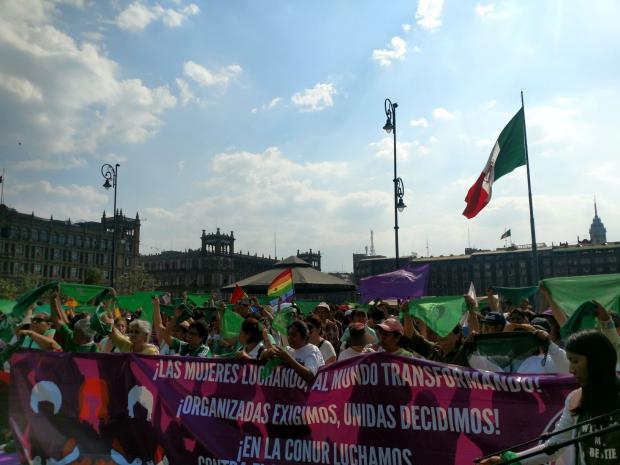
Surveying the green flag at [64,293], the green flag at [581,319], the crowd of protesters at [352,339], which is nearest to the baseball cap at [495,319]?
the crowd of protesters at [352,339]

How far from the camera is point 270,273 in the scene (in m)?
26.2

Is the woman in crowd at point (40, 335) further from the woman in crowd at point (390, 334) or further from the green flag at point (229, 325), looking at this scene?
the woman in crowd at point (390, 334)

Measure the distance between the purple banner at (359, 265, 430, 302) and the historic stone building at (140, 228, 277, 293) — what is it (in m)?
111

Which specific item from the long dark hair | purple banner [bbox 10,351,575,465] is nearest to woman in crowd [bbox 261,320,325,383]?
purple banner [bbox 10,351,575,465]

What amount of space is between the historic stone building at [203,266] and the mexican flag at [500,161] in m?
112

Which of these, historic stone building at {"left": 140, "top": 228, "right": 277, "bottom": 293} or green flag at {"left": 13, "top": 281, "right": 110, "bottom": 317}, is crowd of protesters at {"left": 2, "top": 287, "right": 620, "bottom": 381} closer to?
green flag at {"left": 13, "top": 281, "right": 110, "bottom": 317}

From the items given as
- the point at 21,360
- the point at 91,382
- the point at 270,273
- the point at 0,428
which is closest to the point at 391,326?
the point at 91,382

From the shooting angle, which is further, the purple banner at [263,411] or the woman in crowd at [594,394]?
the purple banner at [263,411]

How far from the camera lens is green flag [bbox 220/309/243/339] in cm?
951

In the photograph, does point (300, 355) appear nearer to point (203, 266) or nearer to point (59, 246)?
point (59, 246)

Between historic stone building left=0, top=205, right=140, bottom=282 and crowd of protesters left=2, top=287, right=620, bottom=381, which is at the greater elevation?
historic stone building left=0, top=205, right=140, bottom=282

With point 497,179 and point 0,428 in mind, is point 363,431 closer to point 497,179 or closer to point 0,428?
point 0,428

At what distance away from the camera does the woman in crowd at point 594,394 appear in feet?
8.93

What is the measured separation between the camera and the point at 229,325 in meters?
9.80
